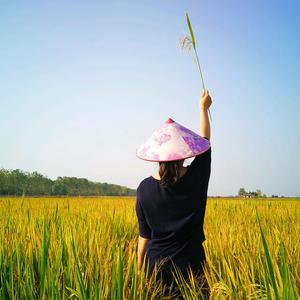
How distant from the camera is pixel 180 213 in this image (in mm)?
1781

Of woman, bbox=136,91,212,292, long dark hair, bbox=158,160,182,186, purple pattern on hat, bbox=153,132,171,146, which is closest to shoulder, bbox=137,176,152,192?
woman, bbox=136,91,212,292

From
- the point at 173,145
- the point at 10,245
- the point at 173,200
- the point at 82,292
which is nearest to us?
the point at 82,292

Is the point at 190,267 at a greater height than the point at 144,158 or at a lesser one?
lesser

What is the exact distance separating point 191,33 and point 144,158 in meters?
0.81

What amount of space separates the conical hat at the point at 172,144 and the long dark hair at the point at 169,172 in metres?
0.07

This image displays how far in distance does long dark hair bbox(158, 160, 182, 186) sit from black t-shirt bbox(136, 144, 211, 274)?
0.12ft

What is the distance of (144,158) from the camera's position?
1699mm

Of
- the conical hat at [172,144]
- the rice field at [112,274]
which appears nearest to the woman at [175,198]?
the conical hat at [172,144]

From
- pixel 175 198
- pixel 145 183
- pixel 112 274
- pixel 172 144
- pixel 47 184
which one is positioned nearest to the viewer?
pixel 112 274

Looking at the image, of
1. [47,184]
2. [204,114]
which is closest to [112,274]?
[204,114]

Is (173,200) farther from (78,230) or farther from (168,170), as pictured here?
(78,230)

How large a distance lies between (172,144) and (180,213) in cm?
38

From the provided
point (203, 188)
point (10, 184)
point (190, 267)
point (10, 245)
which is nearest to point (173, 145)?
point (203, 188)

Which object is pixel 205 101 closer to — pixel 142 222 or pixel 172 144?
pixel 172 144
